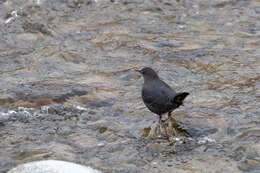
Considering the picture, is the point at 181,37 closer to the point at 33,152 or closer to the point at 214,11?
the point at 214,11

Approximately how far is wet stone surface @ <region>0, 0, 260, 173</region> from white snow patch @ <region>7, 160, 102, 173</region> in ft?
0.91

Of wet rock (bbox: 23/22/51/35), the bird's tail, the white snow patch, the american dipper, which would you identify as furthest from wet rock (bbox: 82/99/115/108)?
wet rock (bbox: 23/22/51/35)

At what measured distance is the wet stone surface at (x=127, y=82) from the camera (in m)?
5.23

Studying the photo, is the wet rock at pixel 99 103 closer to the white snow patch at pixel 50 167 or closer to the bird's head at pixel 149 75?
the bird's head at pixel 149 75

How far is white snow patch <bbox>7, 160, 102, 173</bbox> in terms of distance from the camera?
446cm

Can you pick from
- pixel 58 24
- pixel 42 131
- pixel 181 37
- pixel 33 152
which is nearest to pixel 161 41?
pixel 181 37

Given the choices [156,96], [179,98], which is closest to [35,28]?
[156,96]

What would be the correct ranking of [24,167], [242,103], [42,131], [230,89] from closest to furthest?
[24,167] < [42,131] < [242,103] < [230,89]

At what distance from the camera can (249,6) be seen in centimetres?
974

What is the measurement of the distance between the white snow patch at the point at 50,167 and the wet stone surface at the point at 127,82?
0.28 metres

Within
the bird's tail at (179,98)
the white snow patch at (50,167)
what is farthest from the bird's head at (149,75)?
the white snow patch at (50,167)

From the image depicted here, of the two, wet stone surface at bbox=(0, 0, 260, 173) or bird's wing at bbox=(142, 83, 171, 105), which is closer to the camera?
wet stone surface at bbox=(0, 0, 260, 173)

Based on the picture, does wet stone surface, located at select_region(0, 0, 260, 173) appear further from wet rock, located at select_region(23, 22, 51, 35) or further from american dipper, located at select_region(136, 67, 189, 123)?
american dipper, located at select_region(136, 67, 189, 123)

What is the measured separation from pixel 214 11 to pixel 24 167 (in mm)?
6195
